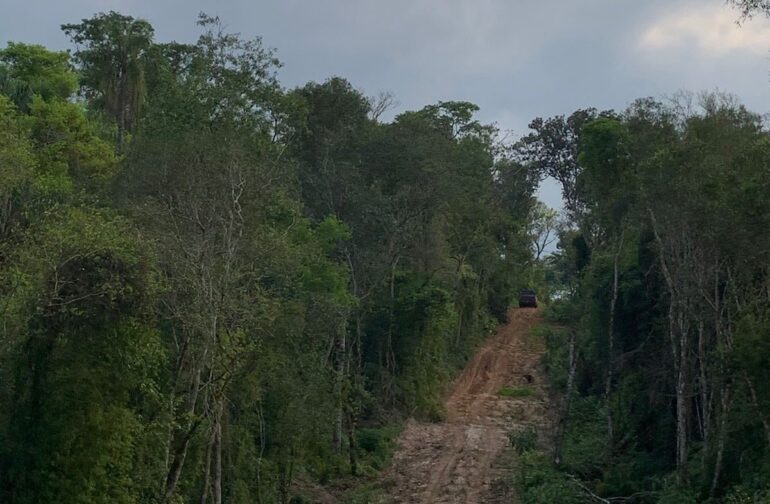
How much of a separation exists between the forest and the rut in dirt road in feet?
3.59

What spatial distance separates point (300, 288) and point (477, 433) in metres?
12.4

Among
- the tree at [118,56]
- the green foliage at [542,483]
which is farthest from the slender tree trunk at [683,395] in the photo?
the tree at [118,56]

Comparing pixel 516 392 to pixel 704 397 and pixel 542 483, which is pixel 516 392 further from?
pixel 704 397

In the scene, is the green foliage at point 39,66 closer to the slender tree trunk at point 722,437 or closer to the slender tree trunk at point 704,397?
the slender tree trunk at point 704,397

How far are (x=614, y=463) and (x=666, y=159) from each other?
357 inches

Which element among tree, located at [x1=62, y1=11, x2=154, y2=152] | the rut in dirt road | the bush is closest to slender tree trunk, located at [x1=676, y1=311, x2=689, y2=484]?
the rut in dirt road

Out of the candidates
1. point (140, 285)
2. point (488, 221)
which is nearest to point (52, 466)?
point (140, 285)

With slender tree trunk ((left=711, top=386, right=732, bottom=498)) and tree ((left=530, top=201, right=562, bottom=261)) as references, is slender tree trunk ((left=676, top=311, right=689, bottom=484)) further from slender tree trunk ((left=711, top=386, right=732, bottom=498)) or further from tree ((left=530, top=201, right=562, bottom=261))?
tree ((left=530, top=201, right=562, bottom=261))

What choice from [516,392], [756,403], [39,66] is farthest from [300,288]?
[516,392]

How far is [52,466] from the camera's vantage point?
45.4ft

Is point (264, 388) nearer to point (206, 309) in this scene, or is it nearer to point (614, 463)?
point (206, 309)

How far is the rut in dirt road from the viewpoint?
2719 cm

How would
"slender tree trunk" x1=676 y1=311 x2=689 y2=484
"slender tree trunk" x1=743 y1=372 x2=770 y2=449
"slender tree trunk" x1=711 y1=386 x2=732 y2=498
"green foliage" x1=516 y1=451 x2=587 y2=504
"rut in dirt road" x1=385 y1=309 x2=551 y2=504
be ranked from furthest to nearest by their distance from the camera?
"rut in dirt road" x1=385 y1=309 x2=551 y2=504, "green foliage" x1=516 y1=451 x2=587 y2=504, "slender tree trunk" x1=676 y1=311 x2=689 y2=484, "slender tree trunk" x1=711 y1=386 x2=732 y2=498, "slender tree trunk" x1=743 y1=372 x2=770 y2=449

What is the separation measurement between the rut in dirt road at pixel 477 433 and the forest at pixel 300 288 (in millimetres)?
1095
